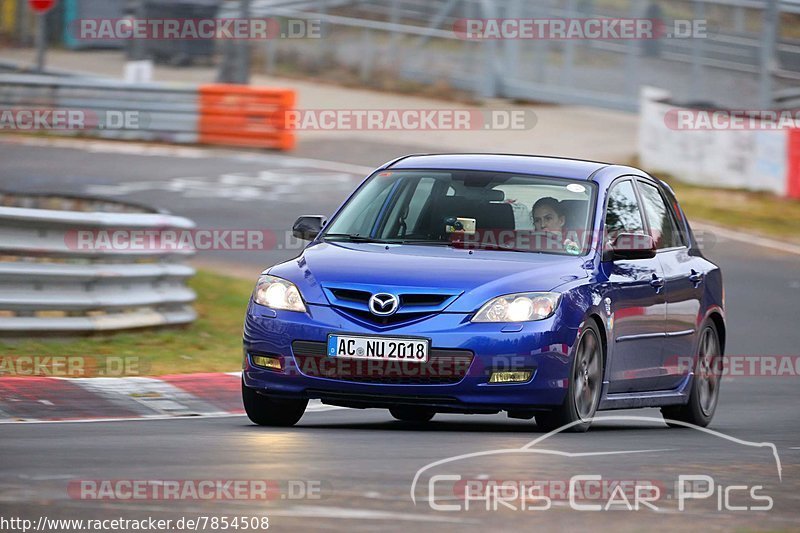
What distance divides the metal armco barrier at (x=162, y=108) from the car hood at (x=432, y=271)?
19921 mm

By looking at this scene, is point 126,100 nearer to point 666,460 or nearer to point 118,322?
point 118,322

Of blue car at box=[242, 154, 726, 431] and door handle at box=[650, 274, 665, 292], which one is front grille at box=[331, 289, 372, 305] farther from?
door handle at box=[650, 274, 665, 292]

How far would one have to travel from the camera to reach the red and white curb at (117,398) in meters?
10.0

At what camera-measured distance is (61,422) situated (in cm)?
956

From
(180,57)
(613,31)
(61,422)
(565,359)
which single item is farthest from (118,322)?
(180,57)

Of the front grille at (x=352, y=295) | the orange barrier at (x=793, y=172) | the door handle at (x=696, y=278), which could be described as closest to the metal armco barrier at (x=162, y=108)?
the orange barrier at (x=793, y=172)

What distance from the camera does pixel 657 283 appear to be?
10.7 meters

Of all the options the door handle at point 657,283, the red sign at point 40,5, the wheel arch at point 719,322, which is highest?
the red sign at point 40,5

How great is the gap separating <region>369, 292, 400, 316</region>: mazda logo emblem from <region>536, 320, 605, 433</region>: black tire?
976mm

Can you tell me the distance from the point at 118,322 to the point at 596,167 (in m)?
4.27

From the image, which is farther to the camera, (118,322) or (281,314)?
(118,322)

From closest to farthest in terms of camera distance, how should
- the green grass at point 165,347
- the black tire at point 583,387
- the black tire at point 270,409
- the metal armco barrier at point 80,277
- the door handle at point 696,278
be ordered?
1. the black tire at point 583,387
2. the black tire at point 270,409
3. the door handle at point 696,278
4. the green grass at point 165,347
5. the metal armco barrier at point 80,277

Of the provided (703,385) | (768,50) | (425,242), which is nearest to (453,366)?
(425,242)

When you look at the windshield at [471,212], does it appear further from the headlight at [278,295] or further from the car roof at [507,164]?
the headlight at [278,295]
